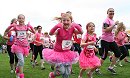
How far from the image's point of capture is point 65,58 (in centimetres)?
795

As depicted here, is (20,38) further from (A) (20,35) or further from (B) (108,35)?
(B) (108,35)

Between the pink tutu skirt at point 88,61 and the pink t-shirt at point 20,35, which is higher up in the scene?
the pink t-shirt at point 20,35

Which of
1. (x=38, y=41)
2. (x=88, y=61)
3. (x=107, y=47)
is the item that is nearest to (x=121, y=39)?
(x=107, y=47)

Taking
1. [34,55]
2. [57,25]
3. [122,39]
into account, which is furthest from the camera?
[34,55]

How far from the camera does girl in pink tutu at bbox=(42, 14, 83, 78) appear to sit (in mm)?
7867

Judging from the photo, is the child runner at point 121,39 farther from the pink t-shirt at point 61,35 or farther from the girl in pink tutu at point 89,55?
the pink t-shirt at point 61,35

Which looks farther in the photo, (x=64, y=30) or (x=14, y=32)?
(x=14, y=32)

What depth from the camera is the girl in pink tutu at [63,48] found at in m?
7.87

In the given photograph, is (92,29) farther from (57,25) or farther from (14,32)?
(14,32)

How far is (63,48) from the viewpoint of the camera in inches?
315

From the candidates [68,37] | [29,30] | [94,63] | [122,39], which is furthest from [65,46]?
[122,39]

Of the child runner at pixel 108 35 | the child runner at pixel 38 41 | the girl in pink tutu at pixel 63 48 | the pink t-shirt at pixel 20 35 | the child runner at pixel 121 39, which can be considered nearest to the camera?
the girl in pink tutu at pixel 63 48

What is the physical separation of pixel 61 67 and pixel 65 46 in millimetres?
519

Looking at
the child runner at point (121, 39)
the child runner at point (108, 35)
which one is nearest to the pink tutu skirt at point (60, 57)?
the child runner at point (108, 35)
